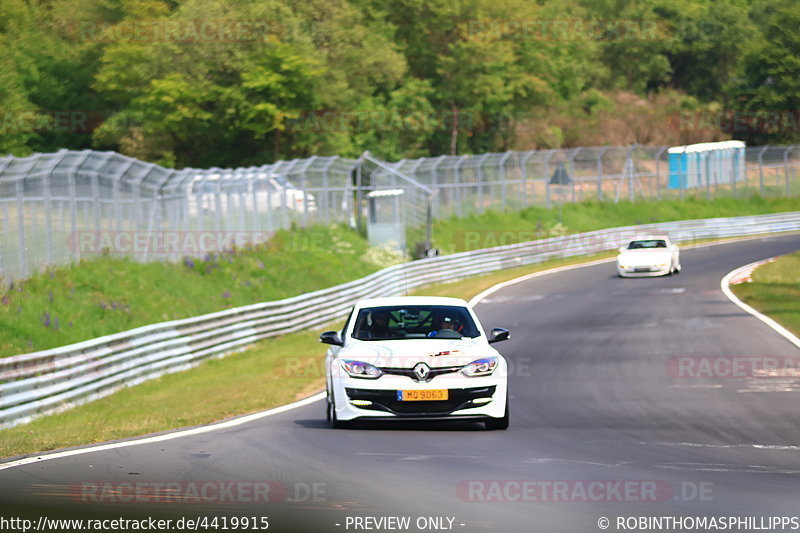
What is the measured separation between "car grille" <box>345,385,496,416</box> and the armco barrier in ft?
21.9

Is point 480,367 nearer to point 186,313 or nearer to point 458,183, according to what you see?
point 186,313

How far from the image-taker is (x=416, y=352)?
38.5ft

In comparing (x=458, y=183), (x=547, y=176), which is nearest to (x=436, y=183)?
(x=458, y=183)

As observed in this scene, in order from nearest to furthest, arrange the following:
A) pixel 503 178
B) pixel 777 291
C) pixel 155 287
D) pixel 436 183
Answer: pixel 155 287, pixel 777 291, pixel 436 183, pixel 503 178

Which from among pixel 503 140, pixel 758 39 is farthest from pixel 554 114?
pixel 758 39

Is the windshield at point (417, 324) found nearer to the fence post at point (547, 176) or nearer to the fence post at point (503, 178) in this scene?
the fence post at point (503, 178)

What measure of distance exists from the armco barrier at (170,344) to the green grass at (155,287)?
1631 millimetres

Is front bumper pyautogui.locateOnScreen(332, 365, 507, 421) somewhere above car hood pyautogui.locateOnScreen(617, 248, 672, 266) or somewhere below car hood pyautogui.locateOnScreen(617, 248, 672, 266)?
above

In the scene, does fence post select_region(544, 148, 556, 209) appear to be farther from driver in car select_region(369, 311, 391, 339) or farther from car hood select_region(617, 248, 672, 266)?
driver in car select_region(369, 311, 391, 339)

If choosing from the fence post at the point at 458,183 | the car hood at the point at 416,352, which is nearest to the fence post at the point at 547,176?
the fence post at the point at 458,183

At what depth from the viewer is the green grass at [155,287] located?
21.5 meters

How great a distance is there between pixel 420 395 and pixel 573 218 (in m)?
47.3

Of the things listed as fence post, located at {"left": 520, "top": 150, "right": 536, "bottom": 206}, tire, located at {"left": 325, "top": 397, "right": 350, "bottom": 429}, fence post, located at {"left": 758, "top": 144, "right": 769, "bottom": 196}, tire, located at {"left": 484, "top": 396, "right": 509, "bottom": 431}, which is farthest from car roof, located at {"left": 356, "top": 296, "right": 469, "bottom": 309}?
fence post, located at {"left": 758, "top": 144, "right": 769, "bottom": 196}

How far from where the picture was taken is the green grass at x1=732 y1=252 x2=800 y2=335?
84.4 ft
